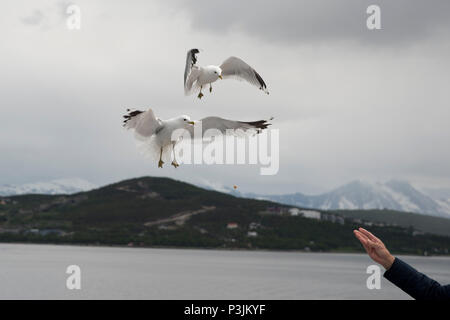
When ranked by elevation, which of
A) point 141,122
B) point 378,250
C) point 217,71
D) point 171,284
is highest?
point 217,71

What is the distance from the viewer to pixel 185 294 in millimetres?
96938

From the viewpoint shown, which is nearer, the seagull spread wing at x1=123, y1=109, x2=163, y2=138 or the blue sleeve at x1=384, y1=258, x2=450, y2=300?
the blue sleeve at x1=384, y1=258, x2=450, y2=300

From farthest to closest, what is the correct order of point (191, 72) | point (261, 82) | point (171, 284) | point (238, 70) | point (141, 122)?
point (171, 284) → point (238, 70) → point (191, 72) → point (261, 82) → point (141, 122)

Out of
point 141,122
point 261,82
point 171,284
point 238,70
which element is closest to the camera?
point 141,122

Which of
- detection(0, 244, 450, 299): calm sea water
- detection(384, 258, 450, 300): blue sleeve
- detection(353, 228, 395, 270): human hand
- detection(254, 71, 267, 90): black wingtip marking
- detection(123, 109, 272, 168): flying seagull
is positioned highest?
detection(254, 71, 267, 90): black wingtip marking

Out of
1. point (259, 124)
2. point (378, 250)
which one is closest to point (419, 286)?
point (378, 250)

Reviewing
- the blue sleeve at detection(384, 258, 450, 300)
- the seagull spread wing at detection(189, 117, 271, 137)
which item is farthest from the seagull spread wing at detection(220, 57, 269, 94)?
the blue sleeve at detection(384, 258, 450, 300)

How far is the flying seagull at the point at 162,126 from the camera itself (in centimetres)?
512

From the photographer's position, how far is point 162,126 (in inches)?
215

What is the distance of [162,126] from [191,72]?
0.87 meters

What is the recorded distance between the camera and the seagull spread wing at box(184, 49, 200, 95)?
5.86m

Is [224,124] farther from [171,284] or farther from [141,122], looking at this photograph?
[171,284]

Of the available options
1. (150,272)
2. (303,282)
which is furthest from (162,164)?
(150,272)

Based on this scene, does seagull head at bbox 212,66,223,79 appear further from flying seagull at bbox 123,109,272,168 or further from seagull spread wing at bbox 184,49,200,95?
flying seagull at bbox 123,109,272,168
